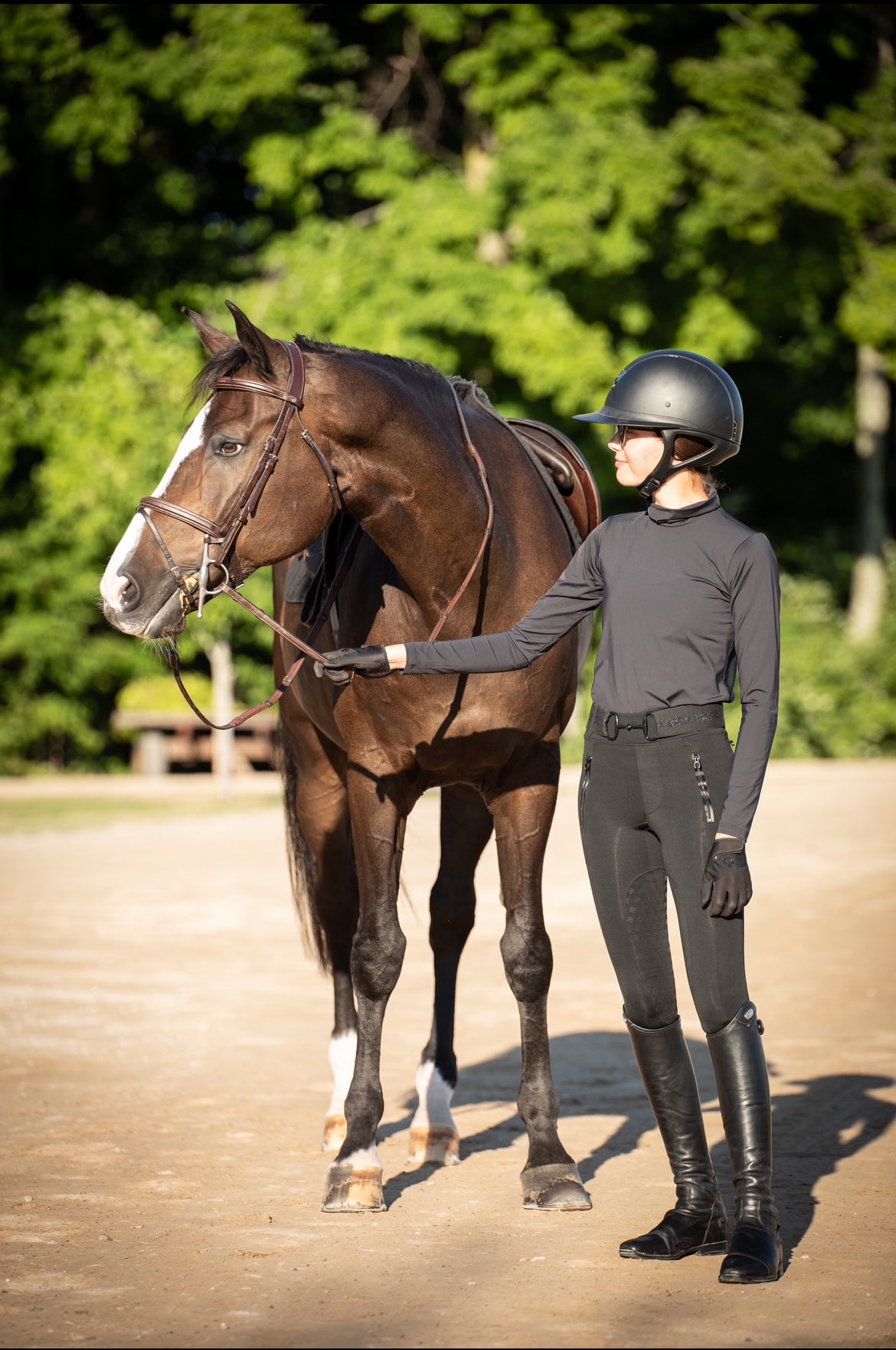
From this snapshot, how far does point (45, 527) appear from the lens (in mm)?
22328

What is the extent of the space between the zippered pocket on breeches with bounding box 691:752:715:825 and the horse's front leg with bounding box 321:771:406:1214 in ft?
3.53

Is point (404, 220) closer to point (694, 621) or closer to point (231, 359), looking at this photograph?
point (231, 359)

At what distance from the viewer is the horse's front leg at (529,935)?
4.61m

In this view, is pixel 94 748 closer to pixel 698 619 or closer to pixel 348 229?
pixel 348 229

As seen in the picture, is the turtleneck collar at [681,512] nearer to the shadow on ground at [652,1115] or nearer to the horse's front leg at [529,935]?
the horse's front leg at [529,935]

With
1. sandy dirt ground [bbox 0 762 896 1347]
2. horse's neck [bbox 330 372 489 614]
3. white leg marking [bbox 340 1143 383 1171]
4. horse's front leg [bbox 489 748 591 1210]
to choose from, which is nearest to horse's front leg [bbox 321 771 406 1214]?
white leg marking [bbox 340 1143 383 1171]

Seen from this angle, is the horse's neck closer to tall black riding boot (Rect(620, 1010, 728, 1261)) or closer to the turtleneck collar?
the turtleneck collar

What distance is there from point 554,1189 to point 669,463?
2.10 meters

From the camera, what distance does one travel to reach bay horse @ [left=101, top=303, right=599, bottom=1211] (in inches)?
162

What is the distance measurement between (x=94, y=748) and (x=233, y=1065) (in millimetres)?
17977

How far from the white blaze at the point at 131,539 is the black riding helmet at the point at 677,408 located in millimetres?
1059

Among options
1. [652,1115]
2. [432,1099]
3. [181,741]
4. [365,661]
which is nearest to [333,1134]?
[432,1099]

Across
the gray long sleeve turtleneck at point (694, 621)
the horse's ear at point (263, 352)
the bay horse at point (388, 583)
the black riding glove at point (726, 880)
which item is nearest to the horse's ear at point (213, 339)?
the bay horse at point (388, 583)

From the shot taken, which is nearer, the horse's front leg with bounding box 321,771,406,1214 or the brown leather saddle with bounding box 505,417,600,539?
the horse's front leg with bounding box 321,771,406,1214
